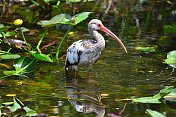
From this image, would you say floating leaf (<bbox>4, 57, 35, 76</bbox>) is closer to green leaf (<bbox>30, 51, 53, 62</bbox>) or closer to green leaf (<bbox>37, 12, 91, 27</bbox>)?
green leaf (<bbox>30, 51, 53, 62</bbox>)

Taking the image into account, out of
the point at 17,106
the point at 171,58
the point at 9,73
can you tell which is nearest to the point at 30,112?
the point at 17,106

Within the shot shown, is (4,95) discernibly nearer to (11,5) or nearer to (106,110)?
(106,110)

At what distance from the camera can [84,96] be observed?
729 centimetres

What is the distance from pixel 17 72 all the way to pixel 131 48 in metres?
2.47

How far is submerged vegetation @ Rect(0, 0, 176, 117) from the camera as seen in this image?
8.13 metres

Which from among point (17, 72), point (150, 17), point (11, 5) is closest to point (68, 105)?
point (17, 72)

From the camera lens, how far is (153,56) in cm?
928

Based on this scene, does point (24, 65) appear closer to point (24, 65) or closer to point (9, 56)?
point (24, 65)

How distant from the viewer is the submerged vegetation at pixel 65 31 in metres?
8.13

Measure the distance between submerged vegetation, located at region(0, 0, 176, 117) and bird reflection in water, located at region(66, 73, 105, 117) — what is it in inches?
15.1

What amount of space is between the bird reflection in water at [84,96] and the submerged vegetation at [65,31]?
38 centimetres

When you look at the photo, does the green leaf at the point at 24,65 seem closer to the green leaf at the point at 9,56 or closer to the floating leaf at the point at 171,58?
the green leaf at the point at 9,56

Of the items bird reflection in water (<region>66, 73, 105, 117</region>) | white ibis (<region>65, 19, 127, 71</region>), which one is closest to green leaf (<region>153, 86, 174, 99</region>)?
bird reflection in water (<region>66, 73, 105, 117</region>)

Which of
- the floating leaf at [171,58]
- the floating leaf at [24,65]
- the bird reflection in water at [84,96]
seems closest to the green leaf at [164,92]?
the bird reflection in water at [84,96]
